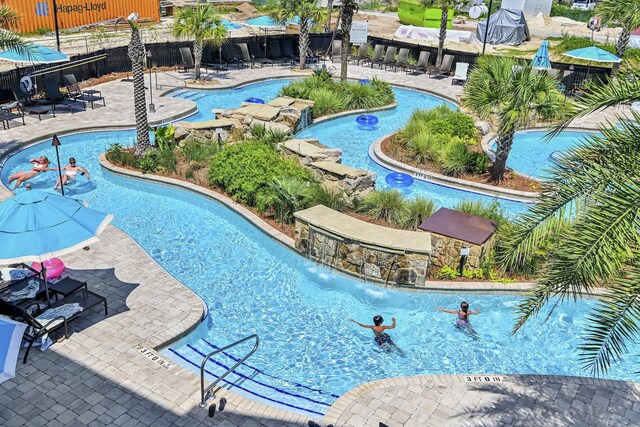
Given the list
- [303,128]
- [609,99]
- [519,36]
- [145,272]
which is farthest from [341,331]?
[519,36]

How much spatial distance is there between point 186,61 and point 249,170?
16.5 metres

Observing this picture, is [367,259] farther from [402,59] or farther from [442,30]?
[402,59]

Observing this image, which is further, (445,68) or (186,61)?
(445,68)

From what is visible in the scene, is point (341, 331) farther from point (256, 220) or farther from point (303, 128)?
point (303, 128)

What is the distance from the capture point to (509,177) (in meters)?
18.6

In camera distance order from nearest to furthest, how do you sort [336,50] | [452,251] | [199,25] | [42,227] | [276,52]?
1. [42,227]
2. [452,251]
3. [199,25]
4. [276,52]
5. [336,50]

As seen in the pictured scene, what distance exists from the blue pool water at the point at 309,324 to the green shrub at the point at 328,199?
5.50ft

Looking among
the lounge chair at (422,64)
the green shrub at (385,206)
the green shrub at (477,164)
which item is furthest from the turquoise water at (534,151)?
the lounge chair at (422,64)

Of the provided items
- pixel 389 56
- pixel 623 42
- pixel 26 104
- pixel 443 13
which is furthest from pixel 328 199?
pixel 623 42

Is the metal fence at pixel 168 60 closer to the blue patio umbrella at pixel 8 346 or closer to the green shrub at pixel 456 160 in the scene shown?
the green shrub at pixel 456 160

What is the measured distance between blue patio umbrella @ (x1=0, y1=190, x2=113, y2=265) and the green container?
140 ft

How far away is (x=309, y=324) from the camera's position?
37.0ft

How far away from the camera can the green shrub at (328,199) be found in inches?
585

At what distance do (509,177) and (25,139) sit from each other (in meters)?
15.7
